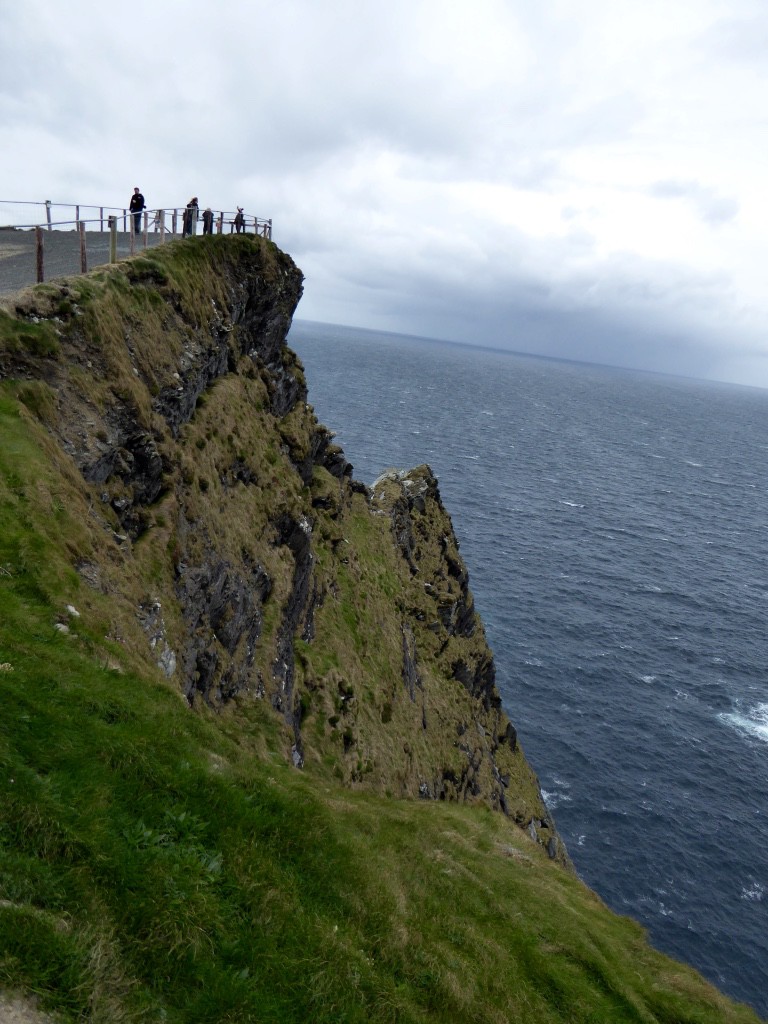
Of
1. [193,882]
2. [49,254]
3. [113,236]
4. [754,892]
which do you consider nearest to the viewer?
[193,882]

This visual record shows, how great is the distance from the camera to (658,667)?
78.4 meters

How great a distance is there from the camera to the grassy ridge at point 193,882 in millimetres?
9562

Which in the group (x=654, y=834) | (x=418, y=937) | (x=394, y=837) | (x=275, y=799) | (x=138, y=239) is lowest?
(x=654, y=834)

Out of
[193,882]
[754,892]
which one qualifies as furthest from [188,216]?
[754,892]

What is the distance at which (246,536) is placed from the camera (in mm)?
→ 33312

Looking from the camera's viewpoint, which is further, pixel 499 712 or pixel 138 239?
pixel 499 712

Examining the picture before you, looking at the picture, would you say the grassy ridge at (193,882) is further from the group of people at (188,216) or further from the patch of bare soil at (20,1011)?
the group of people at (188,216)

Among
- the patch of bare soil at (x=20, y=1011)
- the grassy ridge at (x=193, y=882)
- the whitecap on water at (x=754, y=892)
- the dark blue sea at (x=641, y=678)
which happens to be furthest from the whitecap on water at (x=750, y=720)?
the patch of bare soil at (x=20, y=1011)

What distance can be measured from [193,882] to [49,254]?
3452 centimetres

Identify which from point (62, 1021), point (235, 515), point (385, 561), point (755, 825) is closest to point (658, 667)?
point (755, 825)

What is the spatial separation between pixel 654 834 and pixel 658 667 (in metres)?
25.2

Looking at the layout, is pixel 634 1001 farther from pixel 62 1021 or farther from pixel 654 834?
pixel 654 834

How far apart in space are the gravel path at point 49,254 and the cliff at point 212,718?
3.44 m

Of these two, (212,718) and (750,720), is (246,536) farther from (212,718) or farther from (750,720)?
(750,720)
